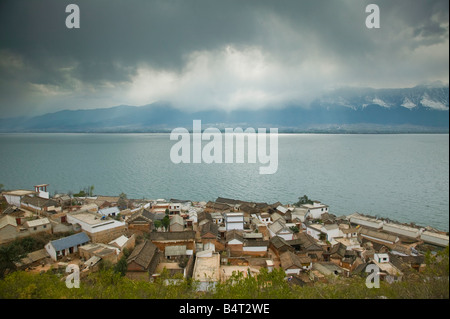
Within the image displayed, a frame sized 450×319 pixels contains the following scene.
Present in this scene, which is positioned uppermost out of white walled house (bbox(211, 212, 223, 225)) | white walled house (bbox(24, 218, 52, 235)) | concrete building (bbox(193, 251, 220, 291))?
white walled house (bbox(24, 218, 52, 235))

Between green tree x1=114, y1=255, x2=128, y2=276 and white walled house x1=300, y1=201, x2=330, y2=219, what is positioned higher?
green tree x1=114, y1=255, x2=128, y2=276

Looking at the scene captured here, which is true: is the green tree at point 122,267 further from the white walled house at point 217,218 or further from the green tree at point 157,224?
the white walled house at point 217,218

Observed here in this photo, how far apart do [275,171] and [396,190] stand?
17.1 metres

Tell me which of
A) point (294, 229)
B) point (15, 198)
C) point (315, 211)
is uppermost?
point (15, 198)

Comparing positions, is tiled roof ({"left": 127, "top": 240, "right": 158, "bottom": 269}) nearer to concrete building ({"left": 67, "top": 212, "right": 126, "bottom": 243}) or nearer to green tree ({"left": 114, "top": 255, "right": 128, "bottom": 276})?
green tree ({"left": 114, "top": 255, "right": 128, "bottom": 276})

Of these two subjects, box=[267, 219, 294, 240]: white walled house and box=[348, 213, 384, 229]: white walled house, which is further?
box=[348, 213, 384, 229]: white walled house

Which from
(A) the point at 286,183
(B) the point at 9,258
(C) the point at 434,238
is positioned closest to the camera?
(B) the point at 9,258

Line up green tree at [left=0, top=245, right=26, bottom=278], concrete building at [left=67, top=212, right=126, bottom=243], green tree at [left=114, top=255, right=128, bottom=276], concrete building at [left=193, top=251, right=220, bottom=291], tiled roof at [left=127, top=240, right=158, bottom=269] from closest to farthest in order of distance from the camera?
1. green tree at [left=0, top=245, right=26, bottom=278]
2. concrete building at [left=193, top=251, right=220, bottom=291]
3. green tree at [left=114, top=255, right=128, bottom=276]
4. tiled roof at [left=127, top=240, right=158, bottom=269]
5. concrete building at [left=67, top=212, right=126, bottom=243]

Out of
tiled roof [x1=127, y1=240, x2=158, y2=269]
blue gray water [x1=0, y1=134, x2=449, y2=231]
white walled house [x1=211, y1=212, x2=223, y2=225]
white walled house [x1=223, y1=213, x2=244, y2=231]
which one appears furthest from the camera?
blue gray water [x1=0, y1=134, x2=449, y2=231]

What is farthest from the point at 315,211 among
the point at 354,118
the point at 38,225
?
the point at 354,118

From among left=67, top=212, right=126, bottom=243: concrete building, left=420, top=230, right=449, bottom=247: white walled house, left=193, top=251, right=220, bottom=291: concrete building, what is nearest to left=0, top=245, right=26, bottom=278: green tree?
left=67, top=212, right=126, bottom=243: concrete building

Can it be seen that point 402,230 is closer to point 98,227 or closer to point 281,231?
point 281,231

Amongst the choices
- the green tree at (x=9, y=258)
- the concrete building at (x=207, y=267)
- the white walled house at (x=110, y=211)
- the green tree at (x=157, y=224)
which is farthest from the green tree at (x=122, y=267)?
the white walled house at (x=110, y=211)

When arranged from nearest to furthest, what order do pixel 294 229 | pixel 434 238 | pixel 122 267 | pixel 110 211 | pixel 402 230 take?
pixel 122 267 → pixel 434 238 → pixel 294 229 → pixel 402 230 → pixel 110 211
